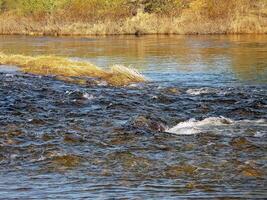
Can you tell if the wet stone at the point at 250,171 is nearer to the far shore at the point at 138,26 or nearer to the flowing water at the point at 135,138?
the flowing water at the point at 135,138

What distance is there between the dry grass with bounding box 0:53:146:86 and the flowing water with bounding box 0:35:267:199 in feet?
3.35

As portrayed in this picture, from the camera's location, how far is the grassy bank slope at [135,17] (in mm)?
54750

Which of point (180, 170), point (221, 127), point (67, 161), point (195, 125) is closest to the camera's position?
point (180, 170)

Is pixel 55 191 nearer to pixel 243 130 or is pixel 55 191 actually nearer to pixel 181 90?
pixel 243 130

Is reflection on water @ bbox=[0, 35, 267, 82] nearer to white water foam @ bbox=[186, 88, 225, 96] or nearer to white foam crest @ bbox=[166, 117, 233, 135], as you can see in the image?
white water foam @ bbox=[186, 88, 225, 96]

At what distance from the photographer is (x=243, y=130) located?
1212 centimetres

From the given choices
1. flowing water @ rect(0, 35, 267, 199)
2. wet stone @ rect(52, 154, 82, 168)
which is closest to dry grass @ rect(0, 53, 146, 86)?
flowing water @ rect(0, 35, 267, 199)

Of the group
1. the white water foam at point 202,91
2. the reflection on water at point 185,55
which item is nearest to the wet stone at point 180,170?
the white water foam at point 202,91

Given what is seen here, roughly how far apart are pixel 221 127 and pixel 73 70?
487 inches

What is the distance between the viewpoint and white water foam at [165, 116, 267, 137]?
470 inches

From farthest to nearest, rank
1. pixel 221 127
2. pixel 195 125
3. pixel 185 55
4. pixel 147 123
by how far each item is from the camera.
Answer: pixel 185 55
pixel 195 125
pixel 147 123
pixel 221 127

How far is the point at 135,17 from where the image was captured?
198 ft

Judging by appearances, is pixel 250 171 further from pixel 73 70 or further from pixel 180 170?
pixel 73 70

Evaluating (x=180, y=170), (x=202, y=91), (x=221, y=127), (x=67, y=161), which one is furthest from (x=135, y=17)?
(x=180, y=170)
